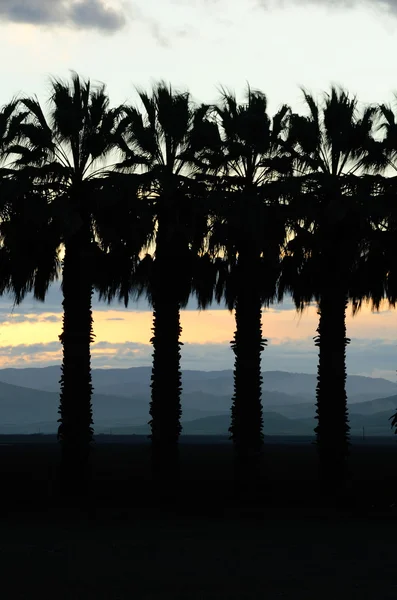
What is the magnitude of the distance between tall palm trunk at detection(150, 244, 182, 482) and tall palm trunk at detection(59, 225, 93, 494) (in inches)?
93.3

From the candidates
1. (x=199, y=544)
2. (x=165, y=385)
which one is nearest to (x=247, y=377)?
(x=165, y=385)

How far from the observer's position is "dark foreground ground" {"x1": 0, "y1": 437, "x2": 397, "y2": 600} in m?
18.5

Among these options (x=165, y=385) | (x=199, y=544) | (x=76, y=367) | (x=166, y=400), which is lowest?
(x=199, y=544)

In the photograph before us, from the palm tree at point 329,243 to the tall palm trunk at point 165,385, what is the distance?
4.61m

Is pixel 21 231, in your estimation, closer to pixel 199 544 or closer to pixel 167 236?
pixel 167 236

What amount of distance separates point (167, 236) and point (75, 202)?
11.9 feet

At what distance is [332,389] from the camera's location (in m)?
37.5

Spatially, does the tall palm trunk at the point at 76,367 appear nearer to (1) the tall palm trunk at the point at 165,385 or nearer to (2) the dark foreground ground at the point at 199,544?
(2) the dark foreground ground at the point at 199,544

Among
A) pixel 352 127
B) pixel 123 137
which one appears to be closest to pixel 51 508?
pixel 123 137

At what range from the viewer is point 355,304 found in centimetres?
3991

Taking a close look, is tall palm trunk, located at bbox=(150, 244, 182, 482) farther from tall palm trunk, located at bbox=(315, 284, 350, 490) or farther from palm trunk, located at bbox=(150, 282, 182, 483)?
Result: tall palm trunk, located at bbox=(315, 284, 350, 490)

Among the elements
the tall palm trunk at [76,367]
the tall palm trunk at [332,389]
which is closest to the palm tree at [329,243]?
the tall palm trunk at [332,389]

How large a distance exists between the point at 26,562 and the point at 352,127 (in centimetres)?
2215

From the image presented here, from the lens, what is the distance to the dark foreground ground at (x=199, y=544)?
60.7 feet
